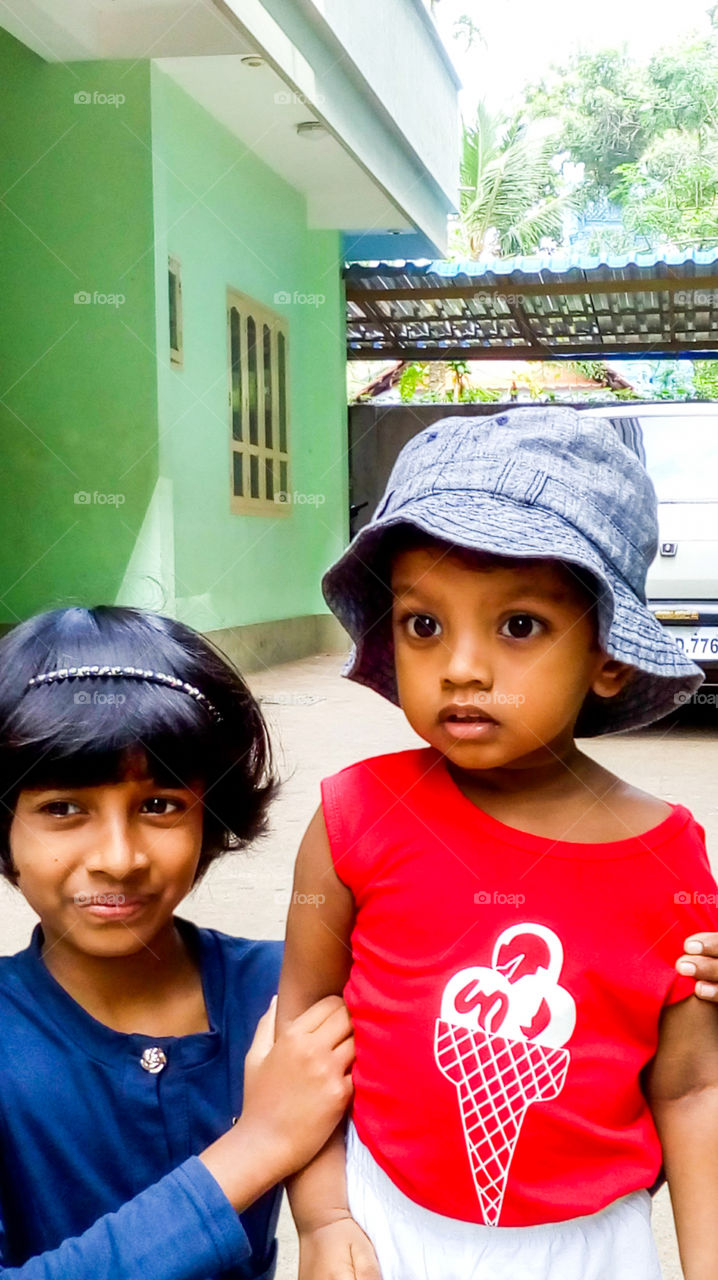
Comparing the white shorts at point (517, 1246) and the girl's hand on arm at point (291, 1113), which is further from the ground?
the girl's hand on arm at point (291, 1113)

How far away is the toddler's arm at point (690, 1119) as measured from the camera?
43.1 inches

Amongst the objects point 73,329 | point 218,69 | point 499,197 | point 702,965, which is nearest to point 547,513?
point 702,965

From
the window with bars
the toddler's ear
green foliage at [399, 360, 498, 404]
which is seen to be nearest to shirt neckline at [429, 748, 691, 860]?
the toddler's ear

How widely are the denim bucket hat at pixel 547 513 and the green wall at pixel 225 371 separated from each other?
5.77 meters

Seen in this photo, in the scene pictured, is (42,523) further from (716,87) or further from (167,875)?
(716,87)

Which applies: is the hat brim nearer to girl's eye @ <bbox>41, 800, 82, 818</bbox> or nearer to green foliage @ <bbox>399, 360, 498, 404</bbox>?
girl's eye @ <bbox>41, 800, 82, 818</bbox>

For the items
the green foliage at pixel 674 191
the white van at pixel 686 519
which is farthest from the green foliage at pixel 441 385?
the white van at pixel 686 519

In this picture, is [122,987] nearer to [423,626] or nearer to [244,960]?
[244,960]

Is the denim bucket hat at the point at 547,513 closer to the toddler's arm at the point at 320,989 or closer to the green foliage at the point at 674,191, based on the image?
the toddler's arm at the point at 320,989

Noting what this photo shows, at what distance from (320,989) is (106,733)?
331mm

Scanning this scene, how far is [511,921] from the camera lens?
1112 millimetres

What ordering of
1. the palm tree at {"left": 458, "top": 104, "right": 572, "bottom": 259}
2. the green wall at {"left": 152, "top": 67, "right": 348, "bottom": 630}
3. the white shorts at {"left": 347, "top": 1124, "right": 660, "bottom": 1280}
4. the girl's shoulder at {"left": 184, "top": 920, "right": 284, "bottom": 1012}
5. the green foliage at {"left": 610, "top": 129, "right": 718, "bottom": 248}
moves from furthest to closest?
the green foliage at {"left": 610, "top": 129, "right": 718, "bottom": 248}
the palm tree at {"left": 458, "top": 104, "right": 572, "bottom": 259}
the green wall at {"left": 152, "top": 67, "right": 348, "bottom": 630}
the girl's shoulder at {"left": 184, "top": 920, "right": 284, "bottom": 1012}
the white shorts at {"left": 347, "top": 1124, "right": 660, "bottom": 1280}

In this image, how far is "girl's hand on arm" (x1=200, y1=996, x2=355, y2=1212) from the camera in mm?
1136

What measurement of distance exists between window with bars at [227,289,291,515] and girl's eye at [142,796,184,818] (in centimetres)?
710
